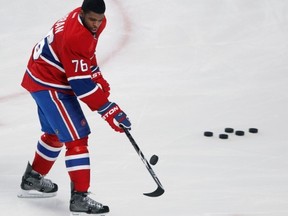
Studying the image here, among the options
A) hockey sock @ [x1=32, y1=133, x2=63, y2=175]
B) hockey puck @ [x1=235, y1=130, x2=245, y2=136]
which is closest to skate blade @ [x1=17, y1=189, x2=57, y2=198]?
hockey sock @ [x1=32, y1=133, x2=63, y2=175]

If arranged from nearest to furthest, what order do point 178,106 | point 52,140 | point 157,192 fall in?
point 157,192 < point 52,140 < point 178,106

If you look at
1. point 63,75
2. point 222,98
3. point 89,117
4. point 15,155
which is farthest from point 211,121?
point 63,75

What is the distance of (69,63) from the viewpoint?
3809mm

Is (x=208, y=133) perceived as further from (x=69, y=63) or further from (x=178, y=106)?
(x=69, y=63)

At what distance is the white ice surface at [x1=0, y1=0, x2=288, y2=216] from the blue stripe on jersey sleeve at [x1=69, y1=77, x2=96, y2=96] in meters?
0.70

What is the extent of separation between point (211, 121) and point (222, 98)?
49 cm

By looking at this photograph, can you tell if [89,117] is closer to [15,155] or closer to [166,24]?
[15,155]

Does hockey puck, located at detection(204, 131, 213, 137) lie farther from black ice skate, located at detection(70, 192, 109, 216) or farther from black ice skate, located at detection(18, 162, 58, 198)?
black ice skate, located at detection(70, 192, 109, 216)

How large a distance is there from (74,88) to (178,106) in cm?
217

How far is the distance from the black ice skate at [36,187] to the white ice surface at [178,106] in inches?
2.0

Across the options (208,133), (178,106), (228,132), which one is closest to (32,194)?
(208,133)

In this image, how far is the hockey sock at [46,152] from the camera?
4.28 meters

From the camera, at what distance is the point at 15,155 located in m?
5.00

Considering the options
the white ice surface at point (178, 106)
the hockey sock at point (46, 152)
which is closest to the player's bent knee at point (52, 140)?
the hockey sock at point (46, 152)
